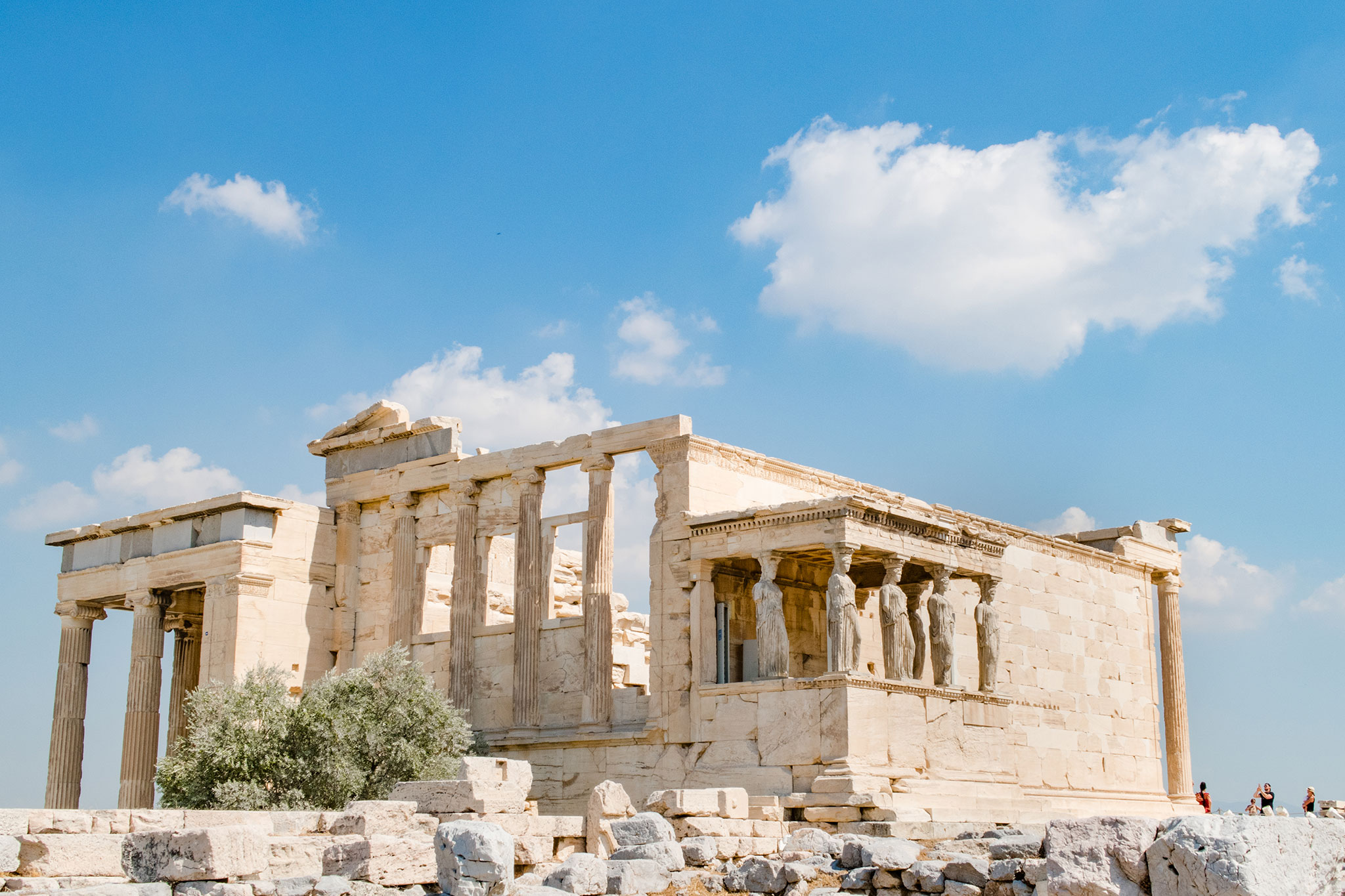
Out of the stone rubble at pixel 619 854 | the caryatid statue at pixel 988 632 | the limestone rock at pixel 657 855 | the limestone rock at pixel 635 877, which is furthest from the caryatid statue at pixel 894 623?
the limestone rock at pixel 635 877

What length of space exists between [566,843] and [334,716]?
16.0 feet

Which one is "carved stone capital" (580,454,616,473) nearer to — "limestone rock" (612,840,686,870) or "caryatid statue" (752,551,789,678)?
"caryatid statue" (752,551,789,678)

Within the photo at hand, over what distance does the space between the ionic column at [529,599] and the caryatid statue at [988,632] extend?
5.51 m

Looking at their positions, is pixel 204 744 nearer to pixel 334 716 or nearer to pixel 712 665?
pixel 334 716

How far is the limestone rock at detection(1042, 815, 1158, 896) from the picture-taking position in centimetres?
865

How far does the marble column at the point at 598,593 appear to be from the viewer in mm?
18891

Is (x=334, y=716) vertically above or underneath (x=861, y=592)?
underneath

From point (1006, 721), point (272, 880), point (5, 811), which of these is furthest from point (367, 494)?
point (272, 880)

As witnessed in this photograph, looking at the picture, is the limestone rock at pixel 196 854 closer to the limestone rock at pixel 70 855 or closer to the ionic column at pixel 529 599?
the limestone rock at pixel 70 855

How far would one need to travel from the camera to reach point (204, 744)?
57.2 feet

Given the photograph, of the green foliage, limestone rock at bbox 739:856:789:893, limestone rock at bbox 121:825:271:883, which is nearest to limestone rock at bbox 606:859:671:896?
limestone rock at bbox 739:856:789:893

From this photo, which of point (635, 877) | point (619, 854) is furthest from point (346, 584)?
point (635, 877)

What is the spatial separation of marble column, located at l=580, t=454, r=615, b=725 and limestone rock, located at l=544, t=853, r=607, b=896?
7651 mm

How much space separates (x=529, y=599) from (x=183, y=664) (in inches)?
295
